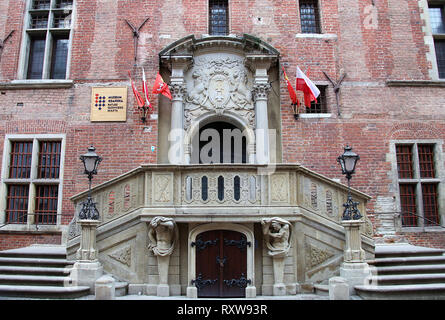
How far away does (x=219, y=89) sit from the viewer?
412 inches

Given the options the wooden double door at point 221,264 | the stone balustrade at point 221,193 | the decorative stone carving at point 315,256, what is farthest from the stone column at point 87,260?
the decorative stone carving at point 315,256

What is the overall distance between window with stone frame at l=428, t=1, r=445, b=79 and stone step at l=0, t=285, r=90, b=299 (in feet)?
39.0

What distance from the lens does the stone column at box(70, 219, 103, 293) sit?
6711mm

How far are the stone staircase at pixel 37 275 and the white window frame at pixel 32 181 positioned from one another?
2.24m

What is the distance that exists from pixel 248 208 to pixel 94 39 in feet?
25.2

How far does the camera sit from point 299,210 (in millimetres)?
7027

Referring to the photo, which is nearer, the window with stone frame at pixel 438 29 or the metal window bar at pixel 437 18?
the window with stone frame at pixel 438 29

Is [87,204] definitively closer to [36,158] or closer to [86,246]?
[86,246]

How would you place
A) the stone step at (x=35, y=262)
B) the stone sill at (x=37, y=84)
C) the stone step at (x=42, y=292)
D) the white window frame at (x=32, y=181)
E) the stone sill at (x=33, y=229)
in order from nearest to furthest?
the stone step at (x=42, y=292) → the stone step at (x=35, y=262) → the stone sill at (x=33, y=229) → the white window frame at (x=32, y=181) → the stone sill at (x=37, y=84)

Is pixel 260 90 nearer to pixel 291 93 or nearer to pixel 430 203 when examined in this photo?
pixel 291 93

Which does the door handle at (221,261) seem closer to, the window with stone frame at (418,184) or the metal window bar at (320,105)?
the metal window bar at (320,105)

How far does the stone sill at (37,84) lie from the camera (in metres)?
10.6

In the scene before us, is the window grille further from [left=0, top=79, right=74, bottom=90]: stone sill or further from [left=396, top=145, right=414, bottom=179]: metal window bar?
[left=0, top=79, right=74, bottom=90]: stone sill

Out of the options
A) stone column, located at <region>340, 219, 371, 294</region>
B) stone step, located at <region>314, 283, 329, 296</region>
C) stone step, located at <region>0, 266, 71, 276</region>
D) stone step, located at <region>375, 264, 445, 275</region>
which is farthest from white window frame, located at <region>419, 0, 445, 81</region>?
stone step, located at <region>0, 266, 71, 276</region>
